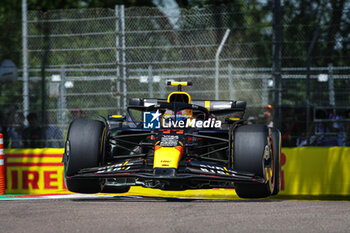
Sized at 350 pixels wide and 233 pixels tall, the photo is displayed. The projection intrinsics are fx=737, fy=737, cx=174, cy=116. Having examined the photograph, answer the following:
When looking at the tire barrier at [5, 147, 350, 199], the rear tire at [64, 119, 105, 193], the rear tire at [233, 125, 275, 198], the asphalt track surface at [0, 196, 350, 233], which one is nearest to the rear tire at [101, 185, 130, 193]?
the tire barrier at [5, 147, 350, 199]

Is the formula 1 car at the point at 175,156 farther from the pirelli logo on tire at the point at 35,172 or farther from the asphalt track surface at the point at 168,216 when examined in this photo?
the pirelli logo on tire at the point at 35,172

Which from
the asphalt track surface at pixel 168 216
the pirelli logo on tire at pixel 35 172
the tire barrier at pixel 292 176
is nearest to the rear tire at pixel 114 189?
the tire barrier at pixel 292 176

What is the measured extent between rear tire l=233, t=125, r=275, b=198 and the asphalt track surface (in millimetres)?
205

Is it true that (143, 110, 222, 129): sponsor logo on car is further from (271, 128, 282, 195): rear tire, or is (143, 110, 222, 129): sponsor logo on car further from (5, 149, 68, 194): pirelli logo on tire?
(5, 149, 68, 194): pirelli logo on tire

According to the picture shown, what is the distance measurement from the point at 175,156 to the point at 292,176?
3102mm

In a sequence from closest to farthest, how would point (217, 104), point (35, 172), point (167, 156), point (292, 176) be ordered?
point (167, 156), point (217, 104), point (292, 176), point (35, 172)

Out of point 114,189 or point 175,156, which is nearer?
point 175,156

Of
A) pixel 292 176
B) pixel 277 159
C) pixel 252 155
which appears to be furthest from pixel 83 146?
pixel 292 176

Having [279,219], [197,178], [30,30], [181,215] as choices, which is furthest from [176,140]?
[30,30]

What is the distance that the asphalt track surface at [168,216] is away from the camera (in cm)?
649

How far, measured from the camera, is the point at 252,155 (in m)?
8.38

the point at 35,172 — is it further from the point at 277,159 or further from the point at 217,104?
the point at 277,159

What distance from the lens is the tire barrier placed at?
35.1ft

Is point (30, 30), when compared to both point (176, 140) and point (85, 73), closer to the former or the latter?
point (85, 73)
